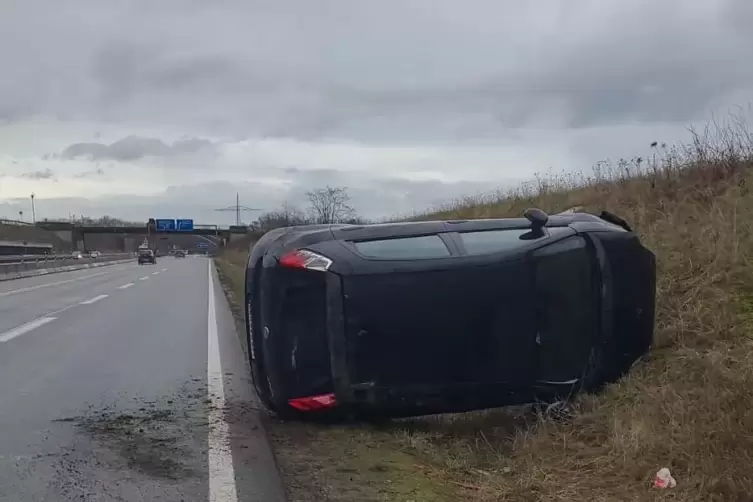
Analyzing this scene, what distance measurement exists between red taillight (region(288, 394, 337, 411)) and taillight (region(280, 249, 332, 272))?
2.97 ft

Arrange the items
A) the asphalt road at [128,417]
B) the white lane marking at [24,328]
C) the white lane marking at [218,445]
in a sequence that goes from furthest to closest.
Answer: the white lane marking at [24,328] → the asphalt road at [128,417] → the white lane marking at [218,445]

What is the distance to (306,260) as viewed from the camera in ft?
17.1

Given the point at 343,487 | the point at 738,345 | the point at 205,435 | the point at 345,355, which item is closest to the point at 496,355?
the point at 345,355

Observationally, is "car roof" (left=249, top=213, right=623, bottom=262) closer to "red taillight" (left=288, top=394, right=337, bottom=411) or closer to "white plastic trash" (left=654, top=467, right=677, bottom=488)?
"red taillight" (left=288, top=394, right=337, bottom=411)

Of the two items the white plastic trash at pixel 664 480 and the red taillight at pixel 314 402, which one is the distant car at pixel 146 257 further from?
the white plastic trash at pixel 664 480

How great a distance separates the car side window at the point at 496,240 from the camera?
215 inches

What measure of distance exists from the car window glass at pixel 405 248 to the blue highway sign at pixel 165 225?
110368 mm

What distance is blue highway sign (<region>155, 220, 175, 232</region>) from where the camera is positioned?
11188cm

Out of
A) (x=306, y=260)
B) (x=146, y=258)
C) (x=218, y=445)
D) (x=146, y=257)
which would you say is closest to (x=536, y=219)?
(x=306, y=260)

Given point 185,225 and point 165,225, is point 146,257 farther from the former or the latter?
point 165,225

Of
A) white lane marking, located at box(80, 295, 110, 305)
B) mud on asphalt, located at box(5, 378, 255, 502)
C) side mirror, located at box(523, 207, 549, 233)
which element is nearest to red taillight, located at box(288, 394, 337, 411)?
mud on asphalt, located at box(5, 378, 255, 502)

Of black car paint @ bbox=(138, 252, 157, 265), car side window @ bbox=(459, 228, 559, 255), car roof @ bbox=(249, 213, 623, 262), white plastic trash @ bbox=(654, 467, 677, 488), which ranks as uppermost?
car roof @ bbox=(249, 213, 623, 262)

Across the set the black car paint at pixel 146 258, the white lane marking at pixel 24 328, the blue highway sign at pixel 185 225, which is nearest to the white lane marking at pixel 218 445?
the white lane marking at pixel 24 328

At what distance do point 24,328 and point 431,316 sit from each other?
30.2 ft
